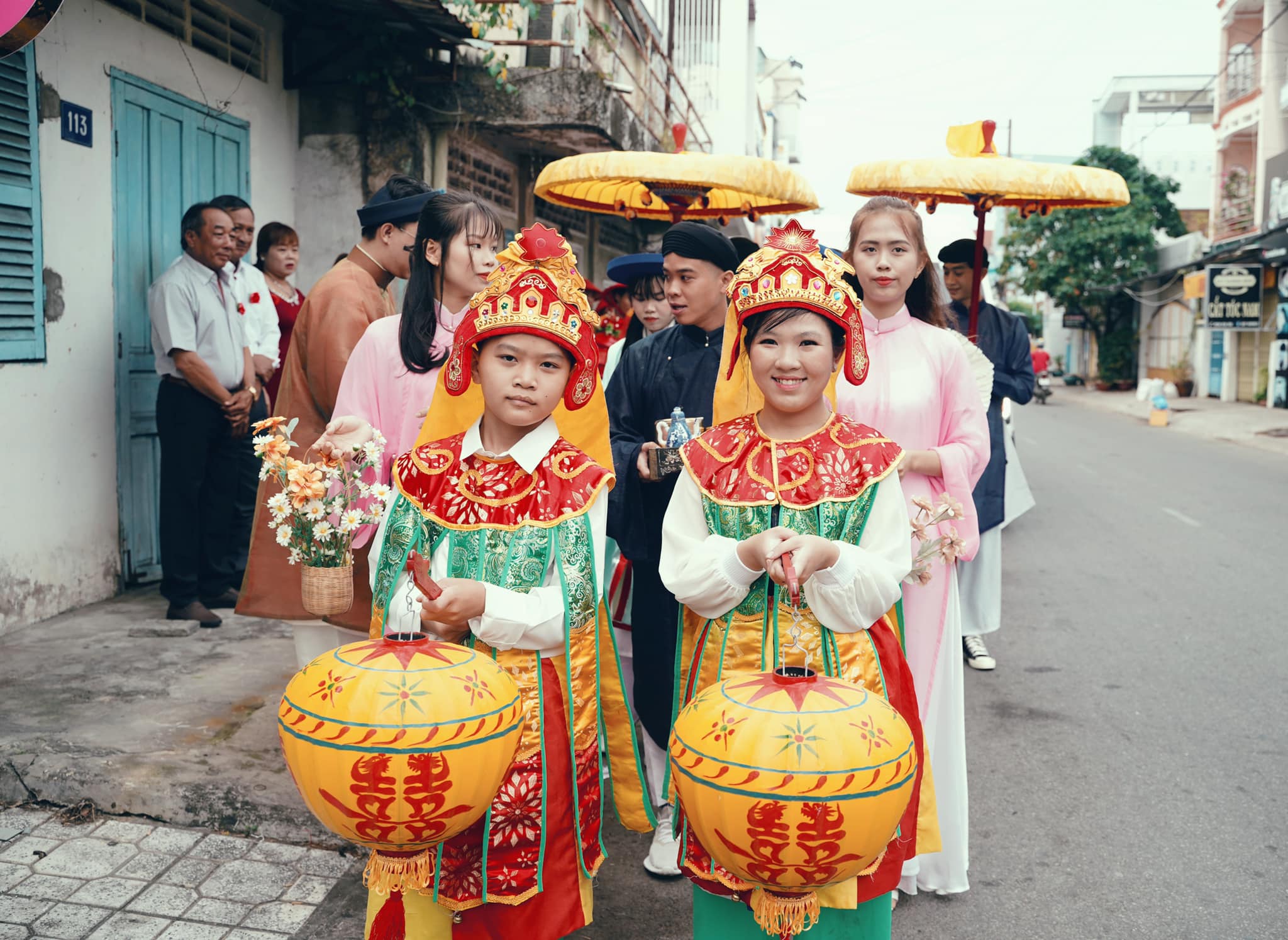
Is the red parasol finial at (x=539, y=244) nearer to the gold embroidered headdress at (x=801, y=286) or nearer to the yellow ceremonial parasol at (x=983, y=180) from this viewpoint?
the gold embroidered headdress at (x=801, y=286)

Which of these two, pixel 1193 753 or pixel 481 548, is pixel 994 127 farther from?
pixel 481 548

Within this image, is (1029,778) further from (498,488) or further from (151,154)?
(151,154)

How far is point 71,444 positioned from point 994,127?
14.6ft

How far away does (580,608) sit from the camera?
2424 millimetres

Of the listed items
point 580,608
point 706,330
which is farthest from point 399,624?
point 706,330

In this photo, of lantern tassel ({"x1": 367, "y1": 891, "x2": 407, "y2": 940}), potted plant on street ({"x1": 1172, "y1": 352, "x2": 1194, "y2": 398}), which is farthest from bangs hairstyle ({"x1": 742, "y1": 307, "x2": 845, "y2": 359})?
potted plant on street ({"x1": 1172, "y1": 352, "x2": 1194, "y2": 398})

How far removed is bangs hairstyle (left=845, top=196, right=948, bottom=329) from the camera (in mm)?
3234

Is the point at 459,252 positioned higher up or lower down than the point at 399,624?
higher up

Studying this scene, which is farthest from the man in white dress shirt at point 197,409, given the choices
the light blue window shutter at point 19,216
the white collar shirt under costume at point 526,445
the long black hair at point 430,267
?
the white collar shirt under costume at point 526,445

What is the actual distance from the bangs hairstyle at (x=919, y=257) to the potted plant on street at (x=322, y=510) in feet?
5.02

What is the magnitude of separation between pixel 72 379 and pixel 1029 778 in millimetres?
4691

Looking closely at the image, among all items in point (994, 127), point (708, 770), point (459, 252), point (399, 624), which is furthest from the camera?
point (994, 127)

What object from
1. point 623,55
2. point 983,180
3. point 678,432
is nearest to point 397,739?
point 678,432

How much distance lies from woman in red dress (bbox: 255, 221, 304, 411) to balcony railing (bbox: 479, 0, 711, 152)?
5.93ft
